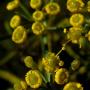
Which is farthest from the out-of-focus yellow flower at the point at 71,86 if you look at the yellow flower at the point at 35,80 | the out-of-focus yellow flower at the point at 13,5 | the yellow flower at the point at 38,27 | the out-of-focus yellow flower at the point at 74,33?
the out-of-focus yellow flower at the point at 13,5

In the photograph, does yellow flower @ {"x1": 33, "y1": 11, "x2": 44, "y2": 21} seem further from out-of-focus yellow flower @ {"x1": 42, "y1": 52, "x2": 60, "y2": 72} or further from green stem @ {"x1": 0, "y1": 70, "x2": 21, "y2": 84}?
green stem @ {"x1": 0, "y1": 70, "x2": 21, "y2": 84}

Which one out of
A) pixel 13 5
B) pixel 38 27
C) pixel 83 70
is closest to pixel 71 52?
pixel 83 70

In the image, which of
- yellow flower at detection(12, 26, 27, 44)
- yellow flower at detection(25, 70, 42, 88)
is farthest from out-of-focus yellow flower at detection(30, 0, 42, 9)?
yellow flower at detection(25, 70, 42, 88)

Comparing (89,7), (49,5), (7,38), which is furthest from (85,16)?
(7,38)

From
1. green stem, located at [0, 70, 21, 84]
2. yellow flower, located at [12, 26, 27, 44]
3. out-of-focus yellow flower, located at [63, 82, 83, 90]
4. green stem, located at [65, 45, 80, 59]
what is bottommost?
green stem, located at [0, 70, 21, 84]

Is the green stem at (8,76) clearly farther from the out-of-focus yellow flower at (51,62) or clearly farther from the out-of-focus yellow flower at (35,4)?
the out-of-focus yellow flower at (51,62)

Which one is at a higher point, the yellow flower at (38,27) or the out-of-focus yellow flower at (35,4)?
the out-of-focus yellow flower at (35,4)

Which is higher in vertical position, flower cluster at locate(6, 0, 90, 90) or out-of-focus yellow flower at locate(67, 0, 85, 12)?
out-of-focus yellow flower at locate(67, 0, 85, 12)
